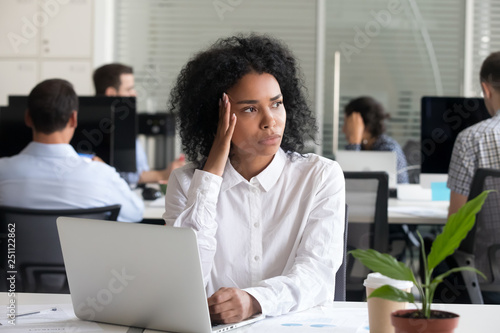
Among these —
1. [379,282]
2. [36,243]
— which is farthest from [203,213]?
[36,243]

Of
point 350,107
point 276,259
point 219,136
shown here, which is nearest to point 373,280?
point 276,259

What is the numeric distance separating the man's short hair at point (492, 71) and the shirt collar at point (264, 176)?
1587mm

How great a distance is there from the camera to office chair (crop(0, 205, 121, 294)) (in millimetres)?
2227

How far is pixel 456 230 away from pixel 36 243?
68.4 inches

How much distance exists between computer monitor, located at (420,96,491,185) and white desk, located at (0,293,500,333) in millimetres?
2035

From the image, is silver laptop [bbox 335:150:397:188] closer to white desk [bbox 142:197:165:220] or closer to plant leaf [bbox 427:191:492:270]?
white desk [bbox 142:197:165:220]

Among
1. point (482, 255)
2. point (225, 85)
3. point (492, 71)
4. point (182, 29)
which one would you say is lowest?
point (482, 255)

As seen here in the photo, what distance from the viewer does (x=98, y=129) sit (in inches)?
128

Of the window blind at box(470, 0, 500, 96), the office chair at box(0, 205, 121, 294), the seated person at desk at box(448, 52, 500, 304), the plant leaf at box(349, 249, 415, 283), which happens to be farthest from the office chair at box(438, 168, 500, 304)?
the window blind at box(470, 0, 500, 96)

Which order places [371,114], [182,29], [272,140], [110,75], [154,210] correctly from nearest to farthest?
[272,140] → [154,210] → [110,75] → [371,114] → [182,29]

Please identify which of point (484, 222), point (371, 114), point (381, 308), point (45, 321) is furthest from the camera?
point (371, 114)

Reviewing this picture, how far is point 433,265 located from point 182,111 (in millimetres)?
1088

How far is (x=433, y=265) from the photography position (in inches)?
34.2

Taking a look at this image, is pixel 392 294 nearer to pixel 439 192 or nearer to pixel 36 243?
pixel 36 243
